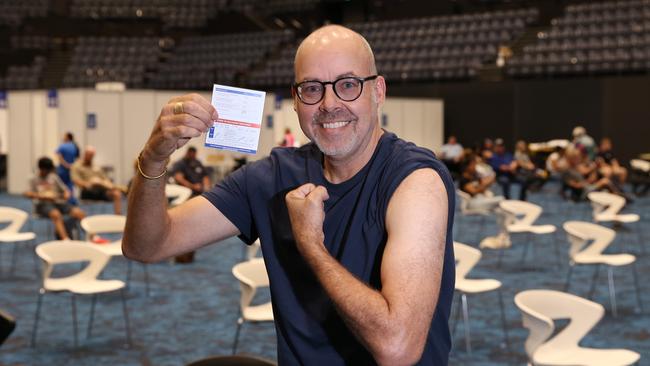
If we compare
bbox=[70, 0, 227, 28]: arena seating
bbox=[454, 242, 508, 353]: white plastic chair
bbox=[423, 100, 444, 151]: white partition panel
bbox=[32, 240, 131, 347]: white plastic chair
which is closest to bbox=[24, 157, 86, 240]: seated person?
bbox=[32, 240, 131, 347]: white plastic chair

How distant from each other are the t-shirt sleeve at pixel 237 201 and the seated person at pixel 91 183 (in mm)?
11230

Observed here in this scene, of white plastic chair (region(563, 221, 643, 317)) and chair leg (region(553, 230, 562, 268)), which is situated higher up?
white plastic chair (region(563, 221, 643, 317))

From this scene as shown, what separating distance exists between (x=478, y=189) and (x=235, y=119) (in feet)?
34.5

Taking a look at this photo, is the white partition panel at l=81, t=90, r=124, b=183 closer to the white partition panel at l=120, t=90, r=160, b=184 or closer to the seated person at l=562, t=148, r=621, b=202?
the white partition panel at l=120, t=90, r=160, b=184

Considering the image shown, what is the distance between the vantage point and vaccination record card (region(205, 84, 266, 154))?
1.78m

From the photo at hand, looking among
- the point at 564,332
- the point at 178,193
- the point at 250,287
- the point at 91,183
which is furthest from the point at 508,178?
the point at 564,332

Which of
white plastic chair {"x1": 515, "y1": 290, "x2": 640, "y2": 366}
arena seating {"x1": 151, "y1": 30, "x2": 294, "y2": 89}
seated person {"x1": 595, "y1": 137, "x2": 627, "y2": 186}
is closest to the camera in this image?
white plastic chair {"x1": 515, "y1": 290, "x2": 640, "y2": 366}

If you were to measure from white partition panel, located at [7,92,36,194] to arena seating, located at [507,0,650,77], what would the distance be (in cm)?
1160

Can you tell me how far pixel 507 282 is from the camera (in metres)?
8.99

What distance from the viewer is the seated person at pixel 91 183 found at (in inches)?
507

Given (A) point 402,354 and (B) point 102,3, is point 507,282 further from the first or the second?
(B) point 102,3

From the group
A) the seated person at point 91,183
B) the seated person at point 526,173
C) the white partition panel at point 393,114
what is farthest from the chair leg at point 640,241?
the white partition panel at point 393,114

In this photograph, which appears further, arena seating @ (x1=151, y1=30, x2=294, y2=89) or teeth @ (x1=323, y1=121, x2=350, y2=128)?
arena seating @ (x1=151, y1=30, x2=294, y2=89)

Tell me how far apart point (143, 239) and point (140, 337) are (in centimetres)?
507
